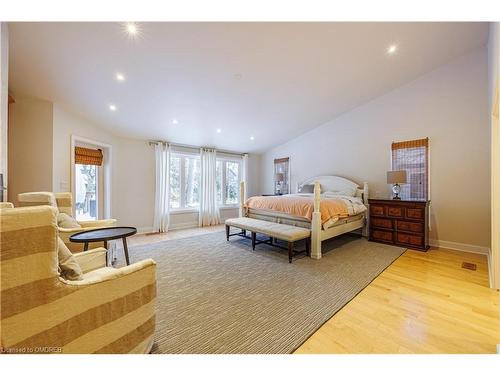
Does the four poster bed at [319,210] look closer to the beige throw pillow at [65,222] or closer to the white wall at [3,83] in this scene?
the beige throw pillow at [65,222]

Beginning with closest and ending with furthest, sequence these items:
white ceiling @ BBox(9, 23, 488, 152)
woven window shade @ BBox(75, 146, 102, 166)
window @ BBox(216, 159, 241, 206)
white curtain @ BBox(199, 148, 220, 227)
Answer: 1. white ceiling @ BBox(9, 23, 488, 152)
2. woven window shade @ BBox(75, 146, 102, 166)
3. white curtain @ BBox(199, 148, 220, 227)
4. window @ BBox(216, 159, 241, 206)

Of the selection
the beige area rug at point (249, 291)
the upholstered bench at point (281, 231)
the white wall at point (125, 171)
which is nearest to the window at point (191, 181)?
the white wall at point (125, 171)

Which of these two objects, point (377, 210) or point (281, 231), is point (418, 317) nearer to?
point (281, 231)

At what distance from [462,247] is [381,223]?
1191 millimetres

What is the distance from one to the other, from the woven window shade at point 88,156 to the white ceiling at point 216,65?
56 centimetres

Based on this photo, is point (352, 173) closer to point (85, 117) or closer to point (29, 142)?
point (85, 117)

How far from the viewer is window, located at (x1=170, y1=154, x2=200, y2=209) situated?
530cm

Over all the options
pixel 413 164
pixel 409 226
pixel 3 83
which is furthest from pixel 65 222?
pixel 413 164

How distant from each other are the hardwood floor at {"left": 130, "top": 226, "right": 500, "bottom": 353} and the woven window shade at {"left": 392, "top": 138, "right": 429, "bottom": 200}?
1.55 meters

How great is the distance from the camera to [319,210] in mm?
3098

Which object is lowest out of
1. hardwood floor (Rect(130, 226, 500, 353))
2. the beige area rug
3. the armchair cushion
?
hardwood floor (Rect(130, 226, 500, 353))

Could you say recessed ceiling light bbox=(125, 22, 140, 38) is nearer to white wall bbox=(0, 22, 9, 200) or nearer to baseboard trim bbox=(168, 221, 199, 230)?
white wall bbox=(0, 22, 9, 200)

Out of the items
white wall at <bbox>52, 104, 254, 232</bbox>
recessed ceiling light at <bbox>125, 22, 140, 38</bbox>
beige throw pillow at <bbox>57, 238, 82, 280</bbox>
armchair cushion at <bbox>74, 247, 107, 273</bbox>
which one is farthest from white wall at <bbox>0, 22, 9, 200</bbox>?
beige throw pillow at <bbox>57, 238, 82, 280</bbox>

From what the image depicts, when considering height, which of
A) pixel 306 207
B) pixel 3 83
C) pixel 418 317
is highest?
pixel 3 83
